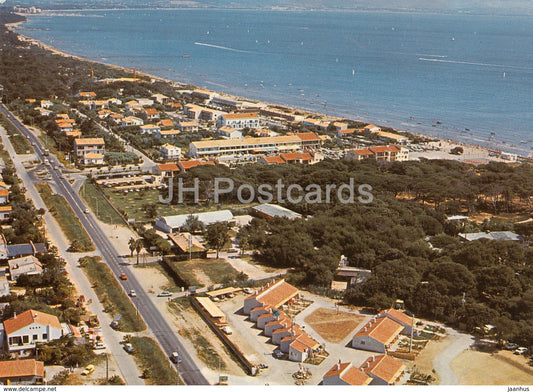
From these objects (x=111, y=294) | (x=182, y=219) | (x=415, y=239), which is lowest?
(x=111, y=294)

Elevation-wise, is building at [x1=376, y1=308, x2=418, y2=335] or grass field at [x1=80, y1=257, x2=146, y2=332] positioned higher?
building at [x1=376, y1=308, x2=418, y2=335]

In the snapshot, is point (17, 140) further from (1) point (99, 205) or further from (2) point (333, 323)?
(2) point (333, 323)

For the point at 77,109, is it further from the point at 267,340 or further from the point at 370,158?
the point at 267,340

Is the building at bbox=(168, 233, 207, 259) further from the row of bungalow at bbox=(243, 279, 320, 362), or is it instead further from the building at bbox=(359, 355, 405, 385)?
the building at bbox=(359, 355, 405, 385)

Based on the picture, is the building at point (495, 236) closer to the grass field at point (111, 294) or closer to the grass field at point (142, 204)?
the grass field at point (142, 204)

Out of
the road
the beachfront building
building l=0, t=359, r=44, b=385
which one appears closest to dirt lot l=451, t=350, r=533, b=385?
the road

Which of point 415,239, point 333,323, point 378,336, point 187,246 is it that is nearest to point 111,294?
point 187,246
